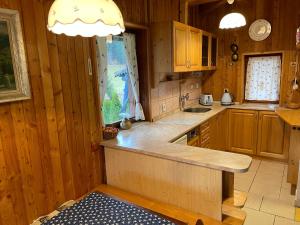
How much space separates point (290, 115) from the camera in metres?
3.23

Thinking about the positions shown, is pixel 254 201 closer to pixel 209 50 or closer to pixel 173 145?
pixel 173 145

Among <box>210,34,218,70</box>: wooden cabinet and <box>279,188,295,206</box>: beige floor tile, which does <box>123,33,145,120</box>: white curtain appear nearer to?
<box>210,34,218,70</box>: wooden cabinet

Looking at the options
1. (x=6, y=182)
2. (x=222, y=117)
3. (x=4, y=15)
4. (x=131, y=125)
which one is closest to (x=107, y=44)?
(x=131, y=125)

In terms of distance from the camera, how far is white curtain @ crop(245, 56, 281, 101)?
3.98 meters

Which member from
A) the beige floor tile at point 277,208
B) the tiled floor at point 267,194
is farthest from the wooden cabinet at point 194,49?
the beige floor tile at point 277,208

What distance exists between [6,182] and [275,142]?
366 cm

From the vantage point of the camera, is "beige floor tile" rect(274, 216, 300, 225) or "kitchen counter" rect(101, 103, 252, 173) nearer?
"kitchen counter" rect(101, 103, 252, 173)

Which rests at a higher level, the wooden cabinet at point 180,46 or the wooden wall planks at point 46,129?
the wooden cabinet at point 180,46

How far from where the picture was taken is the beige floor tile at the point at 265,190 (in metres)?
2.86

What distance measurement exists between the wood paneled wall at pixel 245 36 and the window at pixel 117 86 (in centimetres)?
201

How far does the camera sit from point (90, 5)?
96cm

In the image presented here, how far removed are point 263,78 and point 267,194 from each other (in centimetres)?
210

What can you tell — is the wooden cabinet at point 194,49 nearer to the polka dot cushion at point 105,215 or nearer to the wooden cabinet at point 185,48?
the wooden cabinet at point 185,48

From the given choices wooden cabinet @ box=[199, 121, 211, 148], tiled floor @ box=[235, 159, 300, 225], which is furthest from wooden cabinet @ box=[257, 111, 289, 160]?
wooden cabinet @ box=[199, 121, 211, 148]
